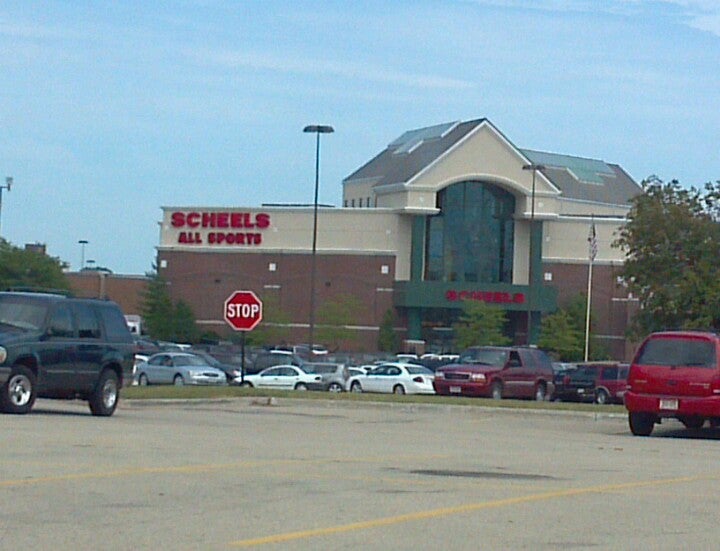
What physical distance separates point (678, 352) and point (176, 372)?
28442mm

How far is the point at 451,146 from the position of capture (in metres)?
94.5

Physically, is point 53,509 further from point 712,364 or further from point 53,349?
point 712,364

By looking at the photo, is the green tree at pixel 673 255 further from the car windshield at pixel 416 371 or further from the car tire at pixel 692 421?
the car tire at pixel 692 421

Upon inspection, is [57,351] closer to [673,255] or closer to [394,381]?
[394,381]

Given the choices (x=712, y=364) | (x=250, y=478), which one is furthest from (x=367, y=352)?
(x=250, y=478)

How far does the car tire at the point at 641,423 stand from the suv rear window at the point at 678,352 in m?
0.90

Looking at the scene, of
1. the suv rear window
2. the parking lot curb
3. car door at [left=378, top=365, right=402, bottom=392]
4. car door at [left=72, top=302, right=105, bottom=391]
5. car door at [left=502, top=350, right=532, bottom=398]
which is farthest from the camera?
car door at [left=378, top=365, right=402, bottom=392]

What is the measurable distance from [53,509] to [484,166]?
280ft

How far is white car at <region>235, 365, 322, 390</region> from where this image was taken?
4928cm

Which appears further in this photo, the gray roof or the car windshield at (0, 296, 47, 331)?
the gray roof

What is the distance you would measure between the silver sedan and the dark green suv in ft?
80.4

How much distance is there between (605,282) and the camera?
9675 cm

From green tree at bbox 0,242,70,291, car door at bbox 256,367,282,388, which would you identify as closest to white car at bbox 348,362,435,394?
car door at bbox 256,367,282,388

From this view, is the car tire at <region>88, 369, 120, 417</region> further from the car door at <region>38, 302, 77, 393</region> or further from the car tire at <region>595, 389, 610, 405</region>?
the car tire at <region>595, 389, 610, 405</region>
